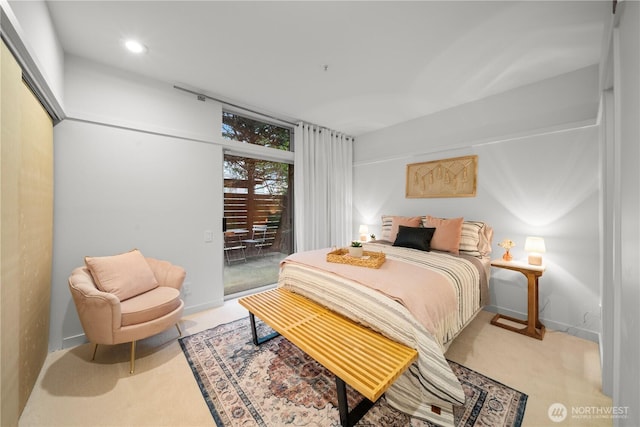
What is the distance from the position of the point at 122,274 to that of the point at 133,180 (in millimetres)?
1032

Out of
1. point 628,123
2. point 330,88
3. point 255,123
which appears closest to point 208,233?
point 255,123

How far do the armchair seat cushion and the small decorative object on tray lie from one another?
1519mm

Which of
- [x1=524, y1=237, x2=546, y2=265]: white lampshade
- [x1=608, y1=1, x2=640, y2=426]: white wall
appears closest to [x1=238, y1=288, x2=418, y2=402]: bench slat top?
[x1=608, y1=1, x2=640, y2=426]: white wall

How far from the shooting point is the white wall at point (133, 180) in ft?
7.45

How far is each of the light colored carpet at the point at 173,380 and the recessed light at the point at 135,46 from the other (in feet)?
9.16

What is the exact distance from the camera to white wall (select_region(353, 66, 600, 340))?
243 centimetres

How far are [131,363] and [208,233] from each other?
4.98 feet

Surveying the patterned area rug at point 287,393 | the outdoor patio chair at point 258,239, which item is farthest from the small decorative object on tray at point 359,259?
the outdoor patio chair at point 258,239

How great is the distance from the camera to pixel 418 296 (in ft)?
5.34

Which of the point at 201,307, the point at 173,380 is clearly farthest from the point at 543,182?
the point at 201,307

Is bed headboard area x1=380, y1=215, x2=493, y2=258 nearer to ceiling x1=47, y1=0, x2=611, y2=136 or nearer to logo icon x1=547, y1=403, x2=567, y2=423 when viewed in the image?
logo icon x1=547, y1=403, x2=567, y2=423

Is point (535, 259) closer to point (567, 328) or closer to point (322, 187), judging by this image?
point (567, 328)

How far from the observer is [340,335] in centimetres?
168

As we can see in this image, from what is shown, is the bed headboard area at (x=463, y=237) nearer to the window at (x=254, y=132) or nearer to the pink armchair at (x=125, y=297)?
the window at (x=254, y=132)
